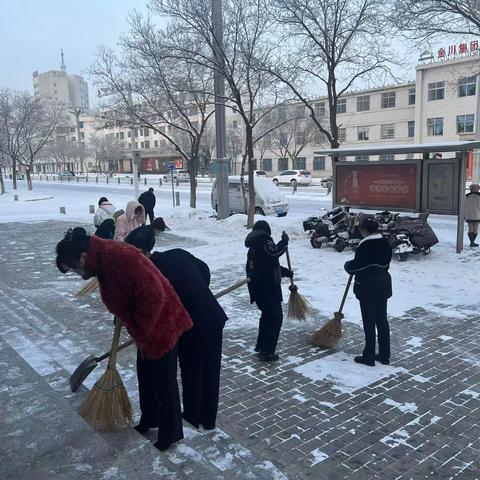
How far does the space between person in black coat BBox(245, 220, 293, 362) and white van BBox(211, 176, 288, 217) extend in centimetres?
1373

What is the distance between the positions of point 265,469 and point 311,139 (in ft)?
177

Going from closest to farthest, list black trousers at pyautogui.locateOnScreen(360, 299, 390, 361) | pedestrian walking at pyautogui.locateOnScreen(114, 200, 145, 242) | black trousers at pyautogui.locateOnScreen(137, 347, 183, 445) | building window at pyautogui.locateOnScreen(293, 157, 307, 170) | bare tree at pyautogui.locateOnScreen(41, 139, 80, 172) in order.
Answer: black trousers at pyautogui.locateOnScreen(137, 347, 183, 445) < black trousers at pyautogui.locateOnScreen(360, 299, 390, 361) < pedestrian walking at pyautogui.locateOnScreen(114, 200, 145, 242) < building window at pyautogui.locateOnScreen(293, 157, 307, 170) < bare tree at pyautogui.locateOnScreen(41, 139, 80, 172)

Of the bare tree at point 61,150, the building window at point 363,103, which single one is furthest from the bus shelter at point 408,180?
the bare tree at point 61,150

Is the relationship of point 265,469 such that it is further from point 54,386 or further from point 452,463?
point 54,386

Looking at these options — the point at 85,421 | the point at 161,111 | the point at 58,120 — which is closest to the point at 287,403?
the point at 85,421

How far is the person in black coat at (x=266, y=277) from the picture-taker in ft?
18.2

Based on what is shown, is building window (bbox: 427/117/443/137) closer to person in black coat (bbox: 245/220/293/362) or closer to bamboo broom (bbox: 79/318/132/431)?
person in black coat (bbox: 245/220/293/362)

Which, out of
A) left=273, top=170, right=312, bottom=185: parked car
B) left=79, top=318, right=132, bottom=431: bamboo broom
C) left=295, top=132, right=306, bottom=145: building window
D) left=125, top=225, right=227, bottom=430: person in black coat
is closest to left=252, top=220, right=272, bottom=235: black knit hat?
left=125, top=225, right=227, bottom=430: person in black coat

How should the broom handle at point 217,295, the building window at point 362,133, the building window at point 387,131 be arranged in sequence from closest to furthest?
the broom handle at point 217,295 < the building window at point 387,131 < the building window at point 362,133

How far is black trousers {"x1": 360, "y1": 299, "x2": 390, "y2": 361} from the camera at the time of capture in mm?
5422

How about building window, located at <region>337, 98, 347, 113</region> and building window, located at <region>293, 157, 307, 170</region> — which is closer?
building window, located at <region>337, 98, 347, 113</region>

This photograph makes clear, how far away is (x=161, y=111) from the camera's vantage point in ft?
67.5

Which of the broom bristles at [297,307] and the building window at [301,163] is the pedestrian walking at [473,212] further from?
the building window at [301,163]

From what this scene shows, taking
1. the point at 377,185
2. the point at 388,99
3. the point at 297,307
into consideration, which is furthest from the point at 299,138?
the point at 297,307
